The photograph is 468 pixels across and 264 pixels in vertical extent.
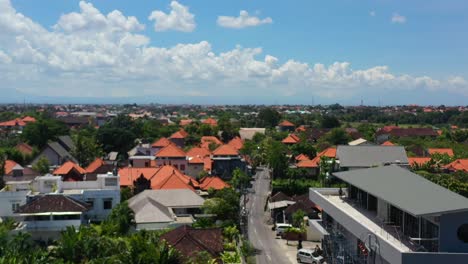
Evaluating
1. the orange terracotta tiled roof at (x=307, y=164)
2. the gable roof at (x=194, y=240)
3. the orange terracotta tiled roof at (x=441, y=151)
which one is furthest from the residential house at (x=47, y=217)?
the orange terracotta tiled roof at (x=441, y=151)

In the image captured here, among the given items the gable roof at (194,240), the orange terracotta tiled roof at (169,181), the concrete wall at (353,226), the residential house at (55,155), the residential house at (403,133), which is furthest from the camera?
→ the residential house at (403,133)

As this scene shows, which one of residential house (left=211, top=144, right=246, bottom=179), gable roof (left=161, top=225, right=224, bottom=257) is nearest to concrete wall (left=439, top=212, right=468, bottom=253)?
gable roof (left=161, top=225, right=224, bottom=257)

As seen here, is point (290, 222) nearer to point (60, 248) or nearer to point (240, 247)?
point (240, 247)

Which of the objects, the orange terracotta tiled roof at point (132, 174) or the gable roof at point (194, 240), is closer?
the gable roof at point (194, 240)

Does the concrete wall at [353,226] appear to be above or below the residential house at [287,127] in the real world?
above

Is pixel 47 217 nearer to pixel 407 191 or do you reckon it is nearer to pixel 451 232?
pixel 407 191

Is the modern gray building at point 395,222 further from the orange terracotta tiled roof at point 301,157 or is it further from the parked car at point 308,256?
the orange terracotta tiled roof at point 301,157
